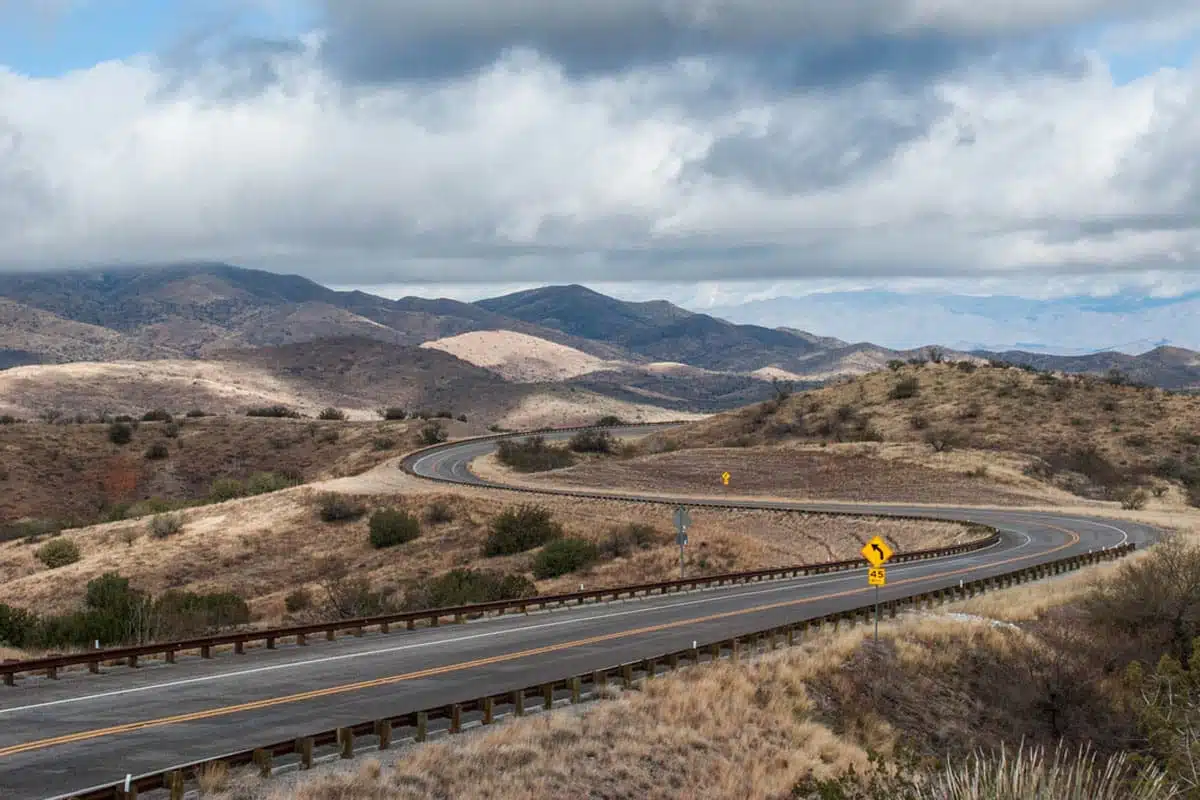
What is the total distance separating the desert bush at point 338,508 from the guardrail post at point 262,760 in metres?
46.5

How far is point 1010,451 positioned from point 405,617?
203 feet

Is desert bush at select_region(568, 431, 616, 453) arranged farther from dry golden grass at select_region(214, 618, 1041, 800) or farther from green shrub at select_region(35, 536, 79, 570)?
dry golden grass at select_region(214, 618, 1041, 800)

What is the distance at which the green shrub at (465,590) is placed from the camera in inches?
1417

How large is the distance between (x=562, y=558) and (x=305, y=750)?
3109 centimetres

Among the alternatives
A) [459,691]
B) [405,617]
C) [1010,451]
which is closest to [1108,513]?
[1010,451]

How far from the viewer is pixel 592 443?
92.2 meters

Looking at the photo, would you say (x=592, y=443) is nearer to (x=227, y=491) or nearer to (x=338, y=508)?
(x=227, y=491)

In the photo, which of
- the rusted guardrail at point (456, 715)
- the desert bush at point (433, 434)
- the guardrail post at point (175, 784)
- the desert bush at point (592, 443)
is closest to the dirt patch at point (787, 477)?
the desert bush at point (592, 443)

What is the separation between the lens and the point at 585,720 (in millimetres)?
18688

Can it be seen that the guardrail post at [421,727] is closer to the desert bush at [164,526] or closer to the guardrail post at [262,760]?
the guardrail post at [262,760]

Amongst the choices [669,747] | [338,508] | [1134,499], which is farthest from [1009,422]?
[669,747]

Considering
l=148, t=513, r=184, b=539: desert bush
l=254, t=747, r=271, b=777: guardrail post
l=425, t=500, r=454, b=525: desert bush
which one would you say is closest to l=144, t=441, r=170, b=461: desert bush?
l=148, t=513, r=184, b=539: desert bush

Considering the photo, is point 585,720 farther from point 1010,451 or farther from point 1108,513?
point 1010,451

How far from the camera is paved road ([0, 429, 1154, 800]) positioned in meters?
15.4
